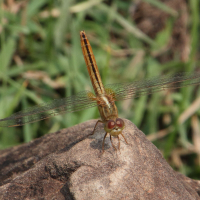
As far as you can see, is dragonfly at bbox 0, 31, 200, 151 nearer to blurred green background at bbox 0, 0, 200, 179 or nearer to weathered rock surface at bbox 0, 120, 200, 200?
weathered rock surface at bbox 0, 120, 200, 200

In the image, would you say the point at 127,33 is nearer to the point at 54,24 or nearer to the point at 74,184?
the point at 54,24

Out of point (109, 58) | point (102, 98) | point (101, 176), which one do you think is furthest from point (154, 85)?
point (109, 58)

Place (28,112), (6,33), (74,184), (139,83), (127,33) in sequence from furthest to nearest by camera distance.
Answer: (127,33)
(6,33)
(139,83)
(28,112)
(74,184)

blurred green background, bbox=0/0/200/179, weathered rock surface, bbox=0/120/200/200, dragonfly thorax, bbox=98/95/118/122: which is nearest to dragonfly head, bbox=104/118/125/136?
weathered rock surface, bbox=0/120/200/200

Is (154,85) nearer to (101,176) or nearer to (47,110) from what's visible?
(47,110)

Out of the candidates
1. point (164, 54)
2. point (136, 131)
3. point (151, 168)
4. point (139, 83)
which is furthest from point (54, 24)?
point (151, 168)

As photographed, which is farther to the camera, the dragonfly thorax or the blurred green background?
the blurred green background
